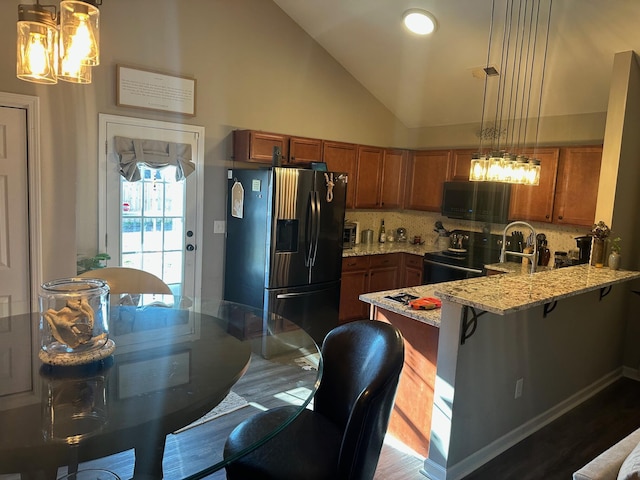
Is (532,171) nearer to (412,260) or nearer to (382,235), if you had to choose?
(412,260)

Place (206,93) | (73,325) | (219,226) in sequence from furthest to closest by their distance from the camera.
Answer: (219,226) < (206,93) < (73,325)

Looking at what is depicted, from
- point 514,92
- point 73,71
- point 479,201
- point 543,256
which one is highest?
point 514,92

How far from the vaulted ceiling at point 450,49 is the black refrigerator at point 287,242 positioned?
1382 mm

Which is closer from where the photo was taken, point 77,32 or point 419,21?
point 77,32

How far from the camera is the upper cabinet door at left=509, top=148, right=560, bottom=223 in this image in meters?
4.39

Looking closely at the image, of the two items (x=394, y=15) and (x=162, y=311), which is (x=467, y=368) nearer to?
(x=162, y=311)

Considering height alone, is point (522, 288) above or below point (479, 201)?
below

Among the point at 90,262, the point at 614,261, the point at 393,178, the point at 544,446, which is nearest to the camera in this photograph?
the point at 544,446

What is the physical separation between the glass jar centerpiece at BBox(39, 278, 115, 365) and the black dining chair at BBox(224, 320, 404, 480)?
60cm

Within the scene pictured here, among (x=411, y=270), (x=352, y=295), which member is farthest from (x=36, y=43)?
(x=411, y=270)

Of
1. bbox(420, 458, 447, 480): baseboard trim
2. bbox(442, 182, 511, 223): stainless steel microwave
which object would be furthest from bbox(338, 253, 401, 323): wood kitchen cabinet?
bbox(420, 458, 447, 480): baseboard trim

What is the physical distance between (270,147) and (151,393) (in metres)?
3.10

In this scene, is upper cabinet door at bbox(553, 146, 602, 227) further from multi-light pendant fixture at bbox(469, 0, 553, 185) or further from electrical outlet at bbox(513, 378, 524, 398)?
electrical outlet at bbox(513, 378, 524, 398)

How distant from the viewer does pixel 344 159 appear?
5043 mm
